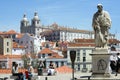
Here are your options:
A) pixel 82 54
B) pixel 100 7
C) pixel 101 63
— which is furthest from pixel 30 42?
pixel 101 63

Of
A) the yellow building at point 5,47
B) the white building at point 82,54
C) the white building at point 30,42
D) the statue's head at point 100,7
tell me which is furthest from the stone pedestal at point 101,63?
the white building at point 30,42

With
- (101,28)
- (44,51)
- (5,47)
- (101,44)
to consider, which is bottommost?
(101,44)

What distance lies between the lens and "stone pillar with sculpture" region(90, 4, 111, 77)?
20375 millimetres

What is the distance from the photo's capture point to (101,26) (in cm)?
2088

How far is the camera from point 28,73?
24656mm

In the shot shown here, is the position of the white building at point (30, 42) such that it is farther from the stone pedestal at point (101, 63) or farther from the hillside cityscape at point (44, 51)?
the stone pedestal at point (101, 63)

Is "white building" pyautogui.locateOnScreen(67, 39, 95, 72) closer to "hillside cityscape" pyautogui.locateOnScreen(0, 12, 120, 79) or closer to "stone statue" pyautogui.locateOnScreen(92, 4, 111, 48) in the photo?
"hillside cityscape" pyautogui.locateOnScreen(0, 12, 120, 79)

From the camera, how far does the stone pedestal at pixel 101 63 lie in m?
20.3

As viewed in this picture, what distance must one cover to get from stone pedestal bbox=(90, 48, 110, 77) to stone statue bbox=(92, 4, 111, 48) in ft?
1.21

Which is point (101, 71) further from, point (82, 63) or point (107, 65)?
point (82, 63)

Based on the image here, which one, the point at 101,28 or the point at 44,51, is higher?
the point at 44,51

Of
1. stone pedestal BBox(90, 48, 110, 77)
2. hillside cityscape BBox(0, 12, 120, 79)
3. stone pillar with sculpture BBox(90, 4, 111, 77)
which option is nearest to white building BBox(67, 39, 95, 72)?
hillside cityscape BBox(0, 12, 120, 79)

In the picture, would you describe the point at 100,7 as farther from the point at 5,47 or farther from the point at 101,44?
the point at 5,47

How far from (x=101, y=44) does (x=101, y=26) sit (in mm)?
846
